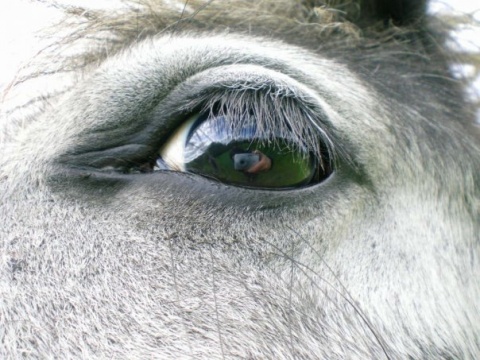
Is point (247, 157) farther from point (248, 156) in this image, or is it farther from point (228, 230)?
point (228, 230)

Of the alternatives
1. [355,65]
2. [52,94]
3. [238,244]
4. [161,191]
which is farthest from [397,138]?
[52,94]

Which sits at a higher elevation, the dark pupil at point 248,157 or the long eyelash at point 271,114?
the long eyelash at point 271,114

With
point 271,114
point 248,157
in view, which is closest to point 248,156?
point 248,157

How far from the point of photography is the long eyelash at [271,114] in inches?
75.0

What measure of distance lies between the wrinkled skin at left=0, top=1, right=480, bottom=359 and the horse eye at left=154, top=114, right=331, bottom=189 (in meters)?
0.04

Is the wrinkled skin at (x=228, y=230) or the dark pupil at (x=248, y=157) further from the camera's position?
the dark pupil at (x=248, y=157)

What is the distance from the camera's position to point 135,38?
2227 mm

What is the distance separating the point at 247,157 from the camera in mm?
1931

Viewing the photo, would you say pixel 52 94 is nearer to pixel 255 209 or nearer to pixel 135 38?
pixel 135 38

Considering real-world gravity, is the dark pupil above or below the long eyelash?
below

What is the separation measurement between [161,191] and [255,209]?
1.02 ft

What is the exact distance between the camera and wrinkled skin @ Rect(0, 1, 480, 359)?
177 cm

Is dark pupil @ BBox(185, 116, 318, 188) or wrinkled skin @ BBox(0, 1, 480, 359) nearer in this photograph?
wrinkled skin @ BBox(0, 1, 480, 359)

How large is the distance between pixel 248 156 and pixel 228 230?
0.83 ft
